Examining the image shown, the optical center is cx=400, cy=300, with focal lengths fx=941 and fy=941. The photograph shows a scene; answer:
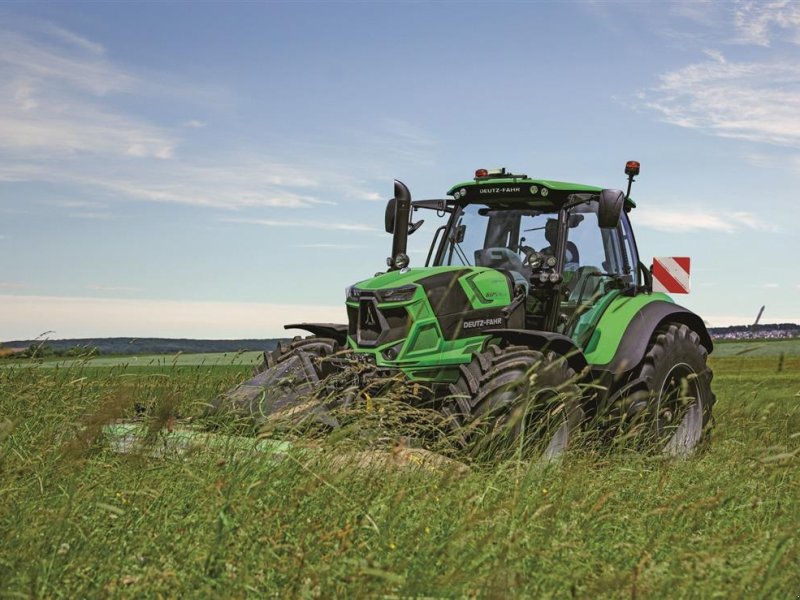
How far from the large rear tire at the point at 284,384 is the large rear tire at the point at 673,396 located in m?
2.66

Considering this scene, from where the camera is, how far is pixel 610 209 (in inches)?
291

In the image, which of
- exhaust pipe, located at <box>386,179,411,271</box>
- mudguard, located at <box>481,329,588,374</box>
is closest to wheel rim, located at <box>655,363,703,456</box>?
mudguard, located at <box>481,329,588,374</box>

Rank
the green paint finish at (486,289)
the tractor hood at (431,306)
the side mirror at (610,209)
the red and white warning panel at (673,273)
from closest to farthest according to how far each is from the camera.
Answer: the side mirror at (610,209), the tractor hood at (431,306), the green paint finish at (486,289), the red and white warning panel at (673,273)

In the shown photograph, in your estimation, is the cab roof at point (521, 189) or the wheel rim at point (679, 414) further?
the wheel rim at point (679, 414)

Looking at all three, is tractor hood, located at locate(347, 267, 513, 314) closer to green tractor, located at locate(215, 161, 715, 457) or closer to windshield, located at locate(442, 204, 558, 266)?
green tractor, located at locate(215, 161, 715, 457)

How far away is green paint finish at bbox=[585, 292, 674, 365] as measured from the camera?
806 cm

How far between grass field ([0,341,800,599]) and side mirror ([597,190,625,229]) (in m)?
1.88

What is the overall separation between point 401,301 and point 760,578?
3.91 metres

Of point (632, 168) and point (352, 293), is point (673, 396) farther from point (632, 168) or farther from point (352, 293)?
point (352, 293)

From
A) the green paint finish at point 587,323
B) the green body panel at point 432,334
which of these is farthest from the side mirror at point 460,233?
the green paint finish at point 587,323

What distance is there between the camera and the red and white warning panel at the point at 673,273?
11539 mm

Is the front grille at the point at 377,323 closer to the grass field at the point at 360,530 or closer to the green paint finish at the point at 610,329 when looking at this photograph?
the grass field at the point at 360,530

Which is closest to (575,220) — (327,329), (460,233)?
(460,233)

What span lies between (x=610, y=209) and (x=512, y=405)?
5.95 ft
